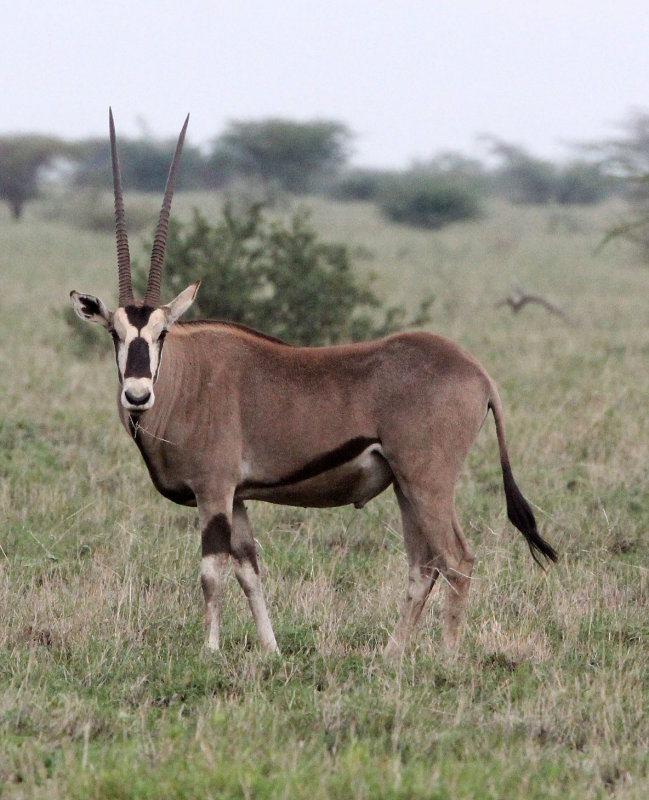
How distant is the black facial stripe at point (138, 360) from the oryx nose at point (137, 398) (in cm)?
11

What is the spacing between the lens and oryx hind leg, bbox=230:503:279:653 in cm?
601

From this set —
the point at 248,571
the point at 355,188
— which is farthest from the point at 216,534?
the point at 355,188

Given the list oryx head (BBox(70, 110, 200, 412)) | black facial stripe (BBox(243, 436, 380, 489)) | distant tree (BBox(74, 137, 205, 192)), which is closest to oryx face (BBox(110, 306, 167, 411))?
oryx head (BBox(70, 110, 200, 412))

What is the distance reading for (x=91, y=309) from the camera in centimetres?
586

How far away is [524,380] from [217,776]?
9.33m

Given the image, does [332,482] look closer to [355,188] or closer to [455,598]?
[455,598]

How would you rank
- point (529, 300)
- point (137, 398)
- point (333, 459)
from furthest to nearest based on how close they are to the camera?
point (529, 300), point (333, 459), point (137, 398)

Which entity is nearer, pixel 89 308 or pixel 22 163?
pixel 89 308

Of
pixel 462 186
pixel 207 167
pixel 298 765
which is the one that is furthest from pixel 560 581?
pixel 207 167

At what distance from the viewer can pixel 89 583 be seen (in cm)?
664

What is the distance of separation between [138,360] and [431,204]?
142 ft

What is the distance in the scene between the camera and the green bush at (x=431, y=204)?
155ft

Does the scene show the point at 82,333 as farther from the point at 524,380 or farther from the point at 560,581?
the point at 560,581

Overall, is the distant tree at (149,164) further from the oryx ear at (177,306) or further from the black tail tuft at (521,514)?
the black tail tuft at (521,514)
